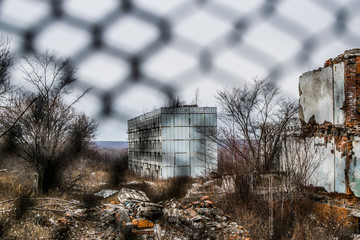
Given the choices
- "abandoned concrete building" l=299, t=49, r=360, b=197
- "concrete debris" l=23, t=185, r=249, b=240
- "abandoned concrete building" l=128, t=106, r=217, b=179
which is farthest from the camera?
"abandoned concrete building" l=128, t=106, r=217, b=179

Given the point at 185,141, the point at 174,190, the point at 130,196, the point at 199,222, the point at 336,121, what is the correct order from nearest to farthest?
the point at 336,121, the point at 199,222, the point at 130,196, the point at 174,190, the point at 185,141

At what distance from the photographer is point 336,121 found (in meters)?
7.29

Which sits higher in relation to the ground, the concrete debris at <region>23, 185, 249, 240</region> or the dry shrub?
the concrete debris at <region>23, 185, 249, 240</region>

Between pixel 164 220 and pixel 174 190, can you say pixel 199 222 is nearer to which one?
pixel 164 220

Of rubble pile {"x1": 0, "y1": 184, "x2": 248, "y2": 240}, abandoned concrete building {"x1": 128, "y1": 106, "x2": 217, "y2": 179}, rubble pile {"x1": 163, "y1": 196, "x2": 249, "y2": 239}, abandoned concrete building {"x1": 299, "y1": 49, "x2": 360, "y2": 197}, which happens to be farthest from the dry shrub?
abandoned concrete building {"x1": 299, "y1": 49, "x2": 360, "y2": 197}

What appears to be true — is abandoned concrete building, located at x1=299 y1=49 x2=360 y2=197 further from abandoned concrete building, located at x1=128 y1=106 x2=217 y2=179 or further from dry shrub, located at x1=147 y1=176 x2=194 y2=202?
abandoned concrete building, located at x1=128 y1=106 x2=217 y2=179

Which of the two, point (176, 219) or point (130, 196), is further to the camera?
point (130, 196)

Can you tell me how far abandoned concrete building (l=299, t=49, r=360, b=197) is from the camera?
270 inches

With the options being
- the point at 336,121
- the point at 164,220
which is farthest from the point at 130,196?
the point at 336,121

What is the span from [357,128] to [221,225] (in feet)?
12.6

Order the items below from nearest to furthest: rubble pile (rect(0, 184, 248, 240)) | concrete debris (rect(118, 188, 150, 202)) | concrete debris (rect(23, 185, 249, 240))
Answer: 1. rubble pile (rect(0, 184, 248, 240))
2. concrete debris (rect(23, 185, 249, 240))
3. concrete debris (rect(118, 188, 150, 202))

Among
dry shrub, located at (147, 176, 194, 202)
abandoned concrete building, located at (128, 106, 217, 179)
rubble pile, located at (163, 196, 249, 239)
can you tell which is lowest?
dry shrub, located at (147, 176, 194, 202)

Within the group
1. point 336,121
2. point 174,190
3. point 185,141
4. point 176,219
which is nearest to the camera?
point 336,121

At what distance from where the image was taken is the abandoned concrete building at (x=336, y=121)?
6.86m
